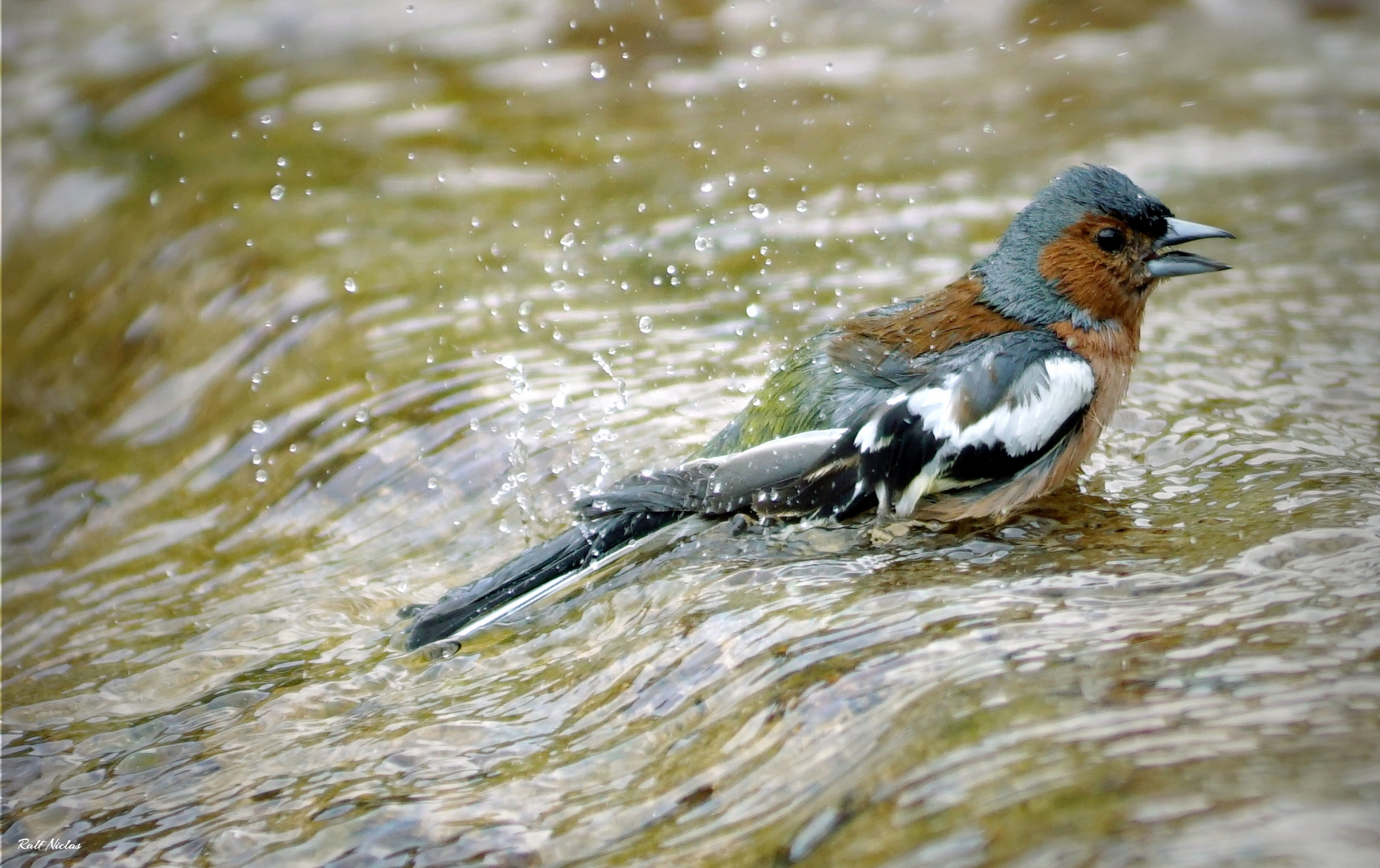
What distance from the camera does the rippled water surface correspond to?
2557 millimetres

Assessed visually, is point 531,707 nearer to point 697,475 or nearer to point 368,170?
point 697,475

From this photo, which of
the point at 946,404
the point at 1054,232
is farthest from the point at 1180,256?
the point at 946,404

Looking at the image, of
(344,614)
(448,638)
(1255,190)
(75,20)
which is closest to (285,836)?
(448,638)

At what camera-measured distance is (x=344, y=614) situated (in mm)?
3977

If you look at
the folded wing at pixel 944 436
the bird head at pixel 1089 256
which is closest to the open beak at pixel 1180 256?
the bird head at pixel 1089 256

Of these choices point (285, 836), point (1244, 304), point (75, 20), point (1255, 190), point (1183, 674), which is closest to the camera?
point (1183, 674)

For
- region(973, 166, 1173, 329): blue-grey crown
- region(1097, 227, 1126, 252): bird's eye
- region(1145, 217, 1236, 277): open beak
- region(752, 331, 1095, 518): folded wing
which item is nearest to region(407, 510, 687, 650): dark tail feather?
region(752, 331, 1095, 518): folded wing

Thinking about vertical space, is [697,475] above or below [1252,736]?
above

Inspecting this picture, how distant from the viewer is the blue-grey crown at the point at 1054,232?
4.05 metres

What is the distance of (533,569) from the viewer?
3.76 metres

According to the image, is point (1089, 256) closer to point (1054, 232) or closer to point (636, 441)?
point (1054, 232)

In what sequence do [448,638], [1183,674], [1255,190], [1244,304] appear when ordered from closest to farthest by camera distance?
[1183,674] → [448,638] → [1244,304] → [1255,190]

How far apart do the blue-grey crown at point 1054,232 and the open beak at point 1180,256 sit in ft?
0.12

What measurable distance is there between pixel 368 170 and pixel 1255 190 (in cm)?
446
